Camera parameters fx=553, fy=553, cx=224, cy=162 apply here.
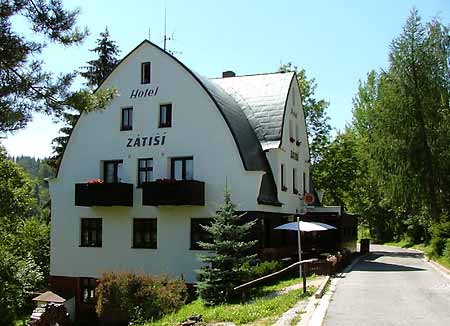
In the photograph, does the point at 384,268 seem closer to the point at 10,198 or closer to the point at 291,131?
the point at 291,131

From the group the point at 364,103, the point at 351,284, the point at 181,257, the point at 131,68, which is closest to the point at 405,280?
the point at 351,284

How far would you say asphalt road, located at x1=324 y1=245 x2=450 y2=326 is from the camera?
1163cm

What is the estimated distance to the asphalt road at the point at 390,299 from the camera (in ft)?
38.2

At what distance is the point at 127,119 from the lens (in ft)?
91.2

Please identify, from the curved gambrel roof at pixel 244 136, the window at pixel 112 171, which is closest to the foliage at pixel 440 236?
the curved gambrel roof at pixel 244 136

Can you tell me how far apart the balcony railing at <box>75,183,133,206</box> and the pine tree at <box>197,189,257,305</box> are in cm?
783

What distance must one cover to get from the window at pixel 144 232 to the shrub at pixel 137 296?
22.5 feet

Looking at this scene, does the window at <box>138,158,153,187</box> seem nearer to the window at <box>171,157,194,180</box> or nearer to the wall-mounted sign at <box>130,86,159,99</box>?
the window at <box>171,157,194,180</box>

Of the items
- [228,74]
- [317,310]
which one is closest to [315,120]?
[228,74]

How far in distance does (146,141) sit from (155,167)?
4.50 ft

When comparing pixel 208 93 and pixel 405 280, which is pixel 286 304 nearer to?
pixel 405 280

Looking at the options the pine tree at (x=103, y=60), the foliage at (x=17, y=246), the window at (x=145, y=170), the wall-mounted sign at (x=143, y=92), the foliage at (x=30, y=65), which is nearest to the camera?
the foliage at (x=30, y=65)

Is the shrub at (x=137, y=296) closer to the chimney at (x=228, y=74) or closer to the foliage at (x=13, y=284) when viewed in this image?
the foliage at (x=13, y=284)

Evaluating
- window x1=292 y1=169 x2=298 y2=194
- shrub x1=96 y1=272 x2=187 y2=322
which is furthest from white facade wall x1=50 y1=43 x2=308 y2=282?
shrub x1=96 y1=272 x2=187 y2=322
